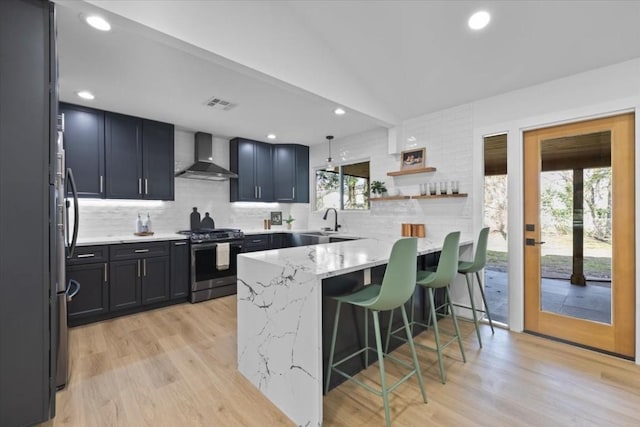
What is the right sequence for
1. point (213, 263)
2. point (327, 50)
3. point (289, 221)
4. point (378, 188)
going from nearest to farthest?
point (327, 50), point (213, 263), point (378, 188), point (289, 221)

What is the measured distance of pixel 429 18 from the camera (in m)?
2.48

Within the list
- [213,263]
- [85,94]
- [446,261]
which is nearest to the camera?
[446,261]

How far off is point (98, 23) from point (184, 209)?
3.00 metres

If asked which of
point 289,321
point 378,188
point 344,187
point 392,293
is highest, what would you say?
point 344,187

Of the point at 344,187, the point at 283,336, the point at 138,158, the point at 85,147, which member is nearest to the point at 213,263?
the point at 138,158

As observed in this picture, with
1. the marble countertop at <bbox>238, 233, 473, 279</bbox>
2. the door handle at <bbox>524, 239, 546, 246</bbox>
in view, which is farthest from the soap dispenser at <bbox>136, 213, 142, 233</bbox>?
the door handle at <bbox>524, 239, 546, 246</bbox>

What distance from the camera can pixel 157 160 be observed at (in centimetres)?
405

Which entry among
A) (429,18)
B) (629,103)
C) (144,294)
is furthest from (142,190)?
(629,103)

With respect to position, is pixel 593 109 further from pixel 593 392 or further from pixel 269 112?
pixel 269 112

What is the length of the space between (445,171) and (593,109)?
4.63ft

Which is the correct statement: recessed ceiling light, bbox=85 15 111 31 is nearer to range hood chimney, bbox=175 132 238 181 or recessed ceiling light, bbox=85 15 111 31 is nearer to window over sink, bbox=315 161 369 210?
range hood chimney, bbox=175 132 238 181

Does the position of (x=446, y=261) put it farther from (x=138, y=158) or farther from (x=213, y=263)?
(x=138, y=158)

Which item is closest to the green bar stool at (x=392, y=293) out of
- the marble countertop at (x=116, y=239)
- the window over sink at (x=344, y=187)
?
the marble countertop at (x=116, y=239)

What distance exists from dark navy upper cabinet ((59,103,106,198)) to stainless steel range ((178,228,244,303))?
1.24m
